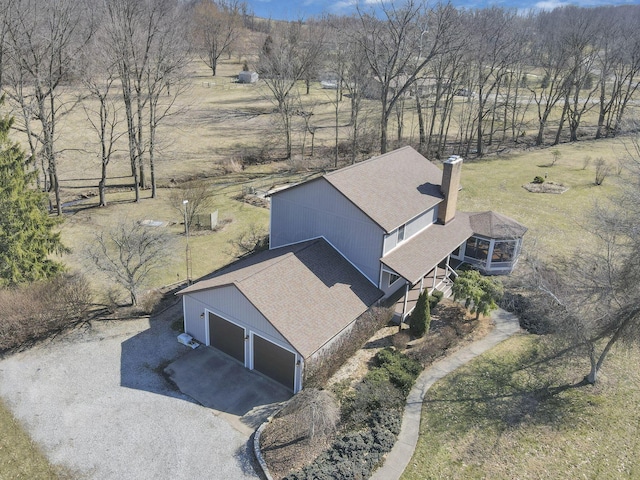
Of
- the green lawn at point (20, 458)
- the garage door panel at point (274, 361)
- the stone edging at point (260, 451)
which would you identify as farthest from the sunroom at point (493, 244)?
the green lawn at point (20, 458)

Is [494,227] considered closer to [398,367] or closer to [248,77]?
[398,367]

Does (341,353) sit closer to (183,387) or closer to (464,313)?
(183,387)

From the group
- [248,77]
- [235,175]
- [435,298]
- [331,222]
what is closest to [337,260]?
[331,222]

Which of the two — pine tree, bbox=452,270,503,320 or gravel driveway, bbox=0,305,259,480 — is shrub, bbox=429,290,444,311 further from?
gravel driveway, bbox=0,305,259,480

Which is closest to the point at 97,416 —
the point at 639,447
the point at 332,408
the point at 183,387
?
the point at 183,387

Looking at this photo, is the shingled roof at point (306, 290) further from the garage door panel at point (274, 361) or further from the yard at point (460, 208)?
the yard at point (460, 208)

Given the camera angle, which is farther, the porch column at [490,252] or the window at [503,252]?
the window at [503,252]
